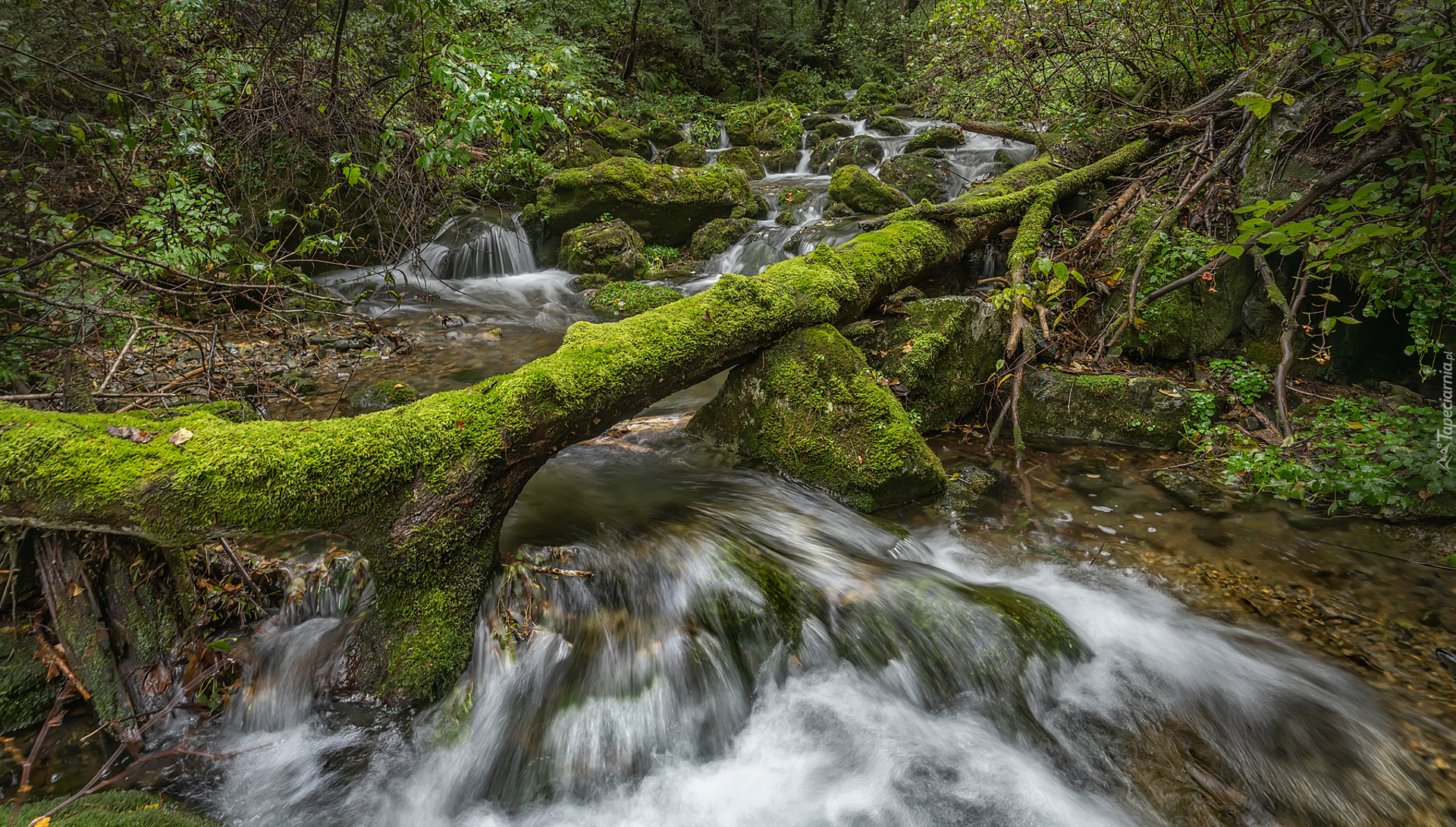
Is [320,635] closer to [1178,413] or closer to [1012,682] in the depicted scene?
[1012,682]

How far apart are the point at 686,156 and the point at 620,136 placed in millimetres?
1826

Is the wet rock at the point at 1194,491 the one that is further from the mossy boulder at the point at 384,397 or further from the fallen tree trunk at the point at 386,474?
the mossy boulder at the point at 384,397

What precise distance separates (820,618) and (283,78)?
592cm

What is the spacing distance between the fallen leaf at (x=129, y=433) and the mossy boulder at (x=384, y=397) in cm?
319

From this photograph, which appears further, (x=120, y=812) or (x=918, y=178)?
(x=918, y=178)

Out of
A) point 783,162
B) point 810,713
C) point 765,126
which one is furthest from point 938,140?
point 810,713

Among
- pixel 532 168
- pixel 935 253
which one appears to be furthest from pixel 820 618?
pixel 532 168

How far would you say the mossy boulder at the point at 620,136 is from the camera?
586 inches

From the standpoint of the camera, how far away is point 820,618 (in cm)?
355

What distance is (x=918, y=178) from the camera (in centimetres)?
1170

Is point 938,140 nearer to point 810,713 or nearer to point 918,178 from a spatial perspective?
point 918,178

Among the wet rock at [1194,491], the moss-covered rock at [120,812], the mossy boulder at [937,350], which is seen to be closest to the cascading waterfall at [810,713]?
the moss-covered rock at [120,812]

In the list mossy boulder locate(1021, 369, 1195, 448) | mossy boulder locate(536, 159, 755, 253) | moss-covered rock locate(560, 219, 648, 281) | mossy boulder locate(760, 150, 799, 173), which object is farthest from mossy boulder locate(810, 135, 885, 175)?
mossy boulder locate(1021, 369, 1195, 448)

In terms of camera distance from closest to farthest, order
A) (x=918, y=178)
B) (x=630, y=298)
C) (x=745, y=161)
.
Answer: (x=630, y=298)
(x=918, y=178)
(x=745, y=161)
